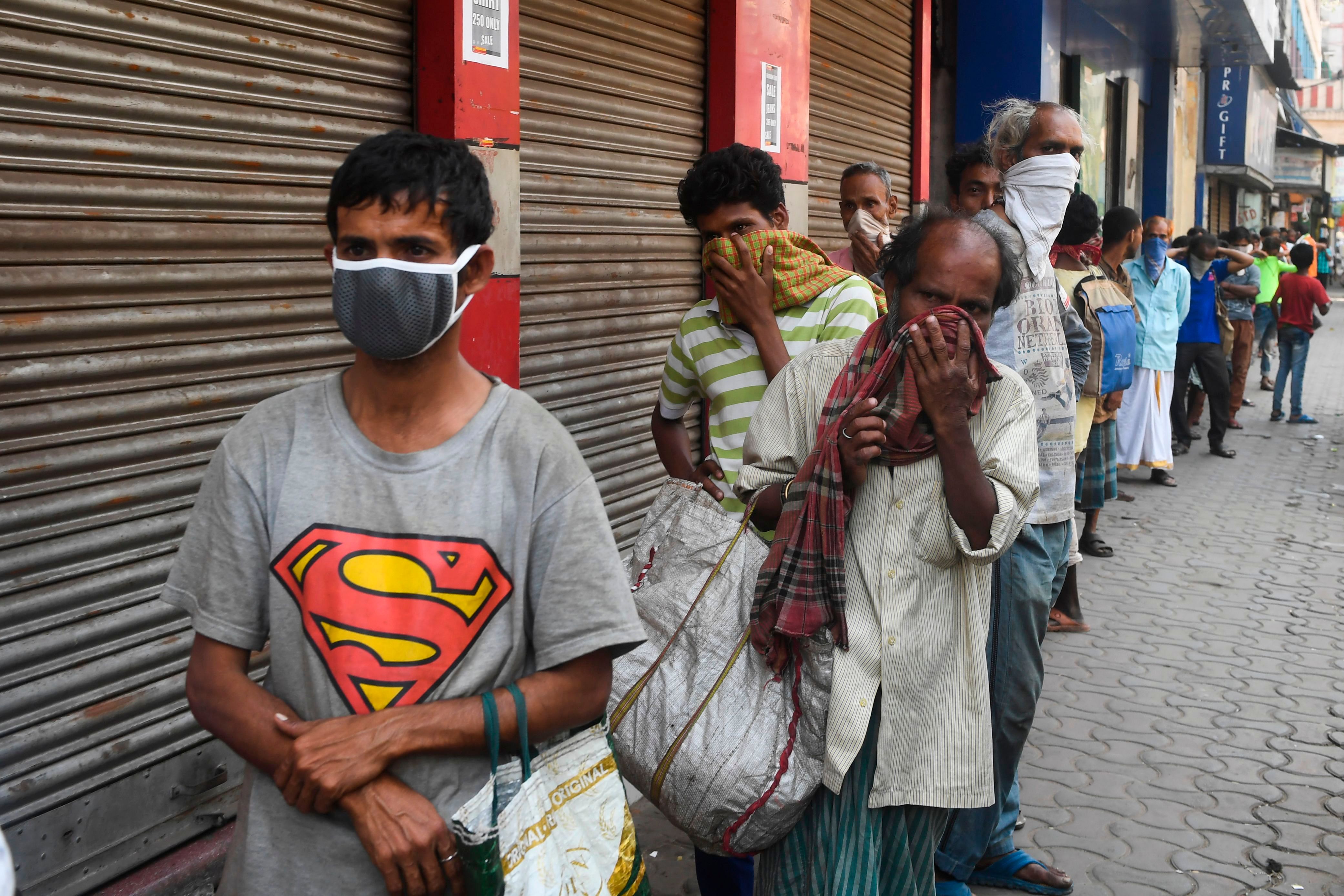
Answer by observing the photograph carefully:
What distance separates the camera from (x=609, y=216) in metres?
5.25

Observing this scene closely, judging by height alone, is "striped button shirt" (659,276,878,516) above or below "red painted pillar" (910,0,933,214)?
below

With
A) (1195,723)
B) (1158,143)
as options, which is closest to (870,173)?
(1195,723)

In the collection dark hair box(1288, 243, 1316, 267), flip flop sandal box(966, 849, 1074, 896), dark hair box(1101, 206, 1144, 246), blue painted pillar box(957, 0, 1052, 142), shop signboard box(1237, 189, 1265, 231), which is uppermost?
shop signboard box(1237, 189, 1265, 231)

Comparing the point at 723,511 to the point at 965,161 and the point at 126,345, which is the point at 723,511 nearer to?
the point at 126,345

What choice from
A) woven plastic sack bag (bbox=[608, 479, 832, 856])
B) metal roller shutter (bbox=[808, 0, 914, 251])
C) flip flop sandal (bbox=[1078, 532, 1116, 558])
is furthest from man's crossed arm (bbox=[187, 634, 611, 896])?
flip flop sandal (bbox=[1078, 532, 1116, 558])

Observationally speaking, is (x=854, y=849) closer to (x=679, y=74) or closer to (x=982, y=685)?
(x=982, y=685)

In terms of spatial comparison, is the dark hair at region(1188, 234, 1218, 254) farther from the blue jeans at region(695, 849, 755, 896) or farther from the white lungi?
the blue jeans at region(695, 849, 755, 896)

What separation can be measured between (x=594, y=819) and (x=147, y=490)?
1.95m

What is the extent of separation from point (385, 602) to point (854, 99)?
277 inches

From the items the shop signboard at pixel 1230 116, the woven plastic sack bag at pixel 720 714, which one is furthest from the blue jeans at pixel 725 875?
the shop signboard at pixel 1230 116

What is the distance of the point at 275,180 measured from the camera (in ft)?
11.8

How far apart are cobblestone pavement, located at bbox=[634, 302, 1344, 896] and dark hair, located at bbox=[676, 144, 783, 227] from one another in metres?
2.05

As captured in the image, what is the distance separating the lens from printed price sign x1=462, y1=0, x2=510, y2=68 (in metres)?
4.07

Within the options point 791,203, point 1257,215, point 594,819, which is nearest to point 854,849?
point 594,819
